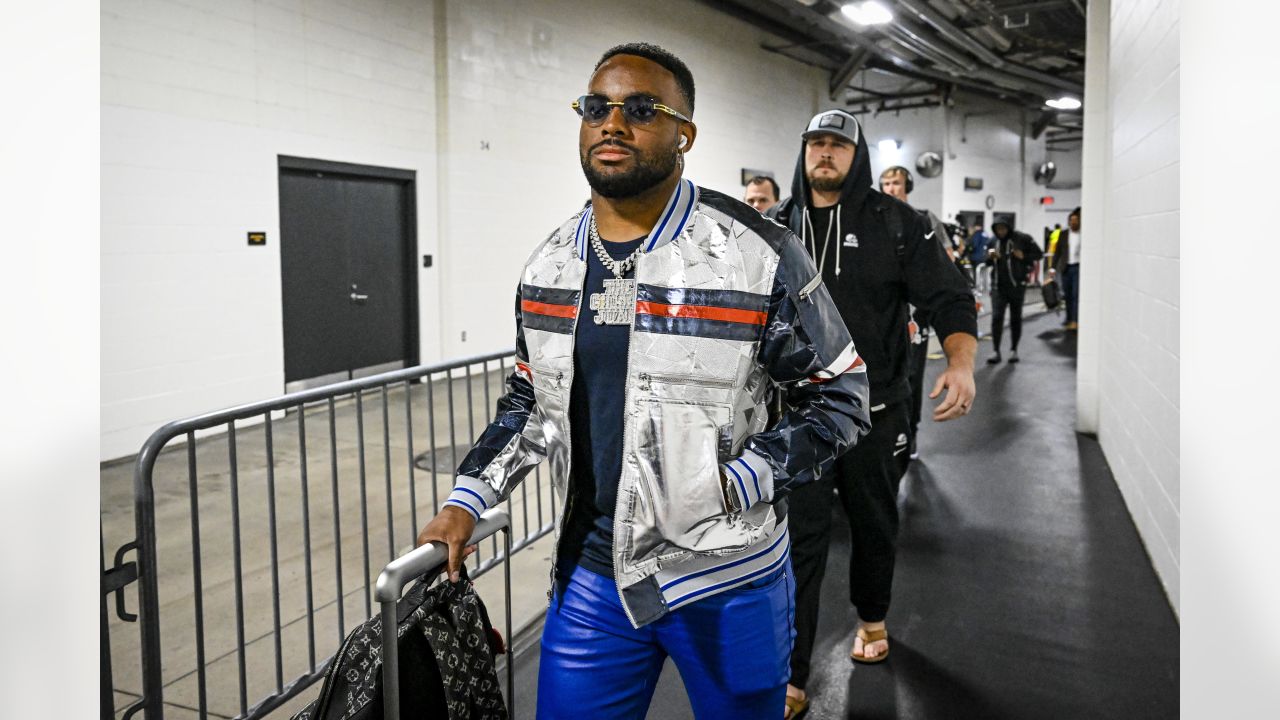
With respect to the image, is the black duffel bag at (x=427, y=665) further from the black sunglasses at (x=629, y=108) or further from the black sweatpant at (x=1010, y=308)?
the black sweatpant at (x=1010, y=308)

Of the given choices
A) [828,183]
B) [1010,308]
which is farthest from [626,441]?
[1010,308]

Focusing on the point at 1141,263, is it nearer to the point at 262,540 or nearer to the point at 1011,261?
the point at 262,540

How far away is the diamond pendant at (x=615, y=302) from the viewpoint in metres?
1.75

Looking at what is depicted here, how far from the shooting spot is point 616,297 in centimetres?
177

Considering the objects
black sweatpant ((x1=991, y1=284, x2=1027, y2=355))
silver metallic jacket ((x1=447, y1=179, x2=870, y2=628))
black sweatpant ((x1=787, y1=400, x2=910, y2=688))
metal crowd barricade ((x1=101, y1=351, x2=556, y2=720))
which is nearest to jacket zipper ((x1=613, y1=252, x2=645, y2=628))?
silver metallic jacket ((x1=447, y1=179, x2=870, y2=628))

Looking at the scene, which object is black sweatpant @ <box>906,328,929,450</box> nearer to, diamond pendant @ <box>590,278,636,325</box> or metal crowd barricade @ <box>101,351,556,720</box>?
metal crowd barricade @ <box>101,351,556,720</box>

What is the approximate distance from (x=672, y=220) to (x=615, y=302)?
0.63 ft

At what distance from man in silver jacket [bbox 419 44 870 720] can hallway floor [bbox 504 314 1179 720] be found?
4.54 ft

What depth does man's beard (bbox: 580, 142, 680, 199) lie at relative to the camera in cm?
172

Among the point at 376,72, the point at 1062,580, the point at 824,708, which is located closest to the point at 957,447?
the point at 1062,580

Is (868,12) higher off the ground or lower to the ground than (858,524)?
higher

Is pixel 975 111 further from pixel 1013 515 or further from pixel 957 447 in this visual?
pixel 1013 515

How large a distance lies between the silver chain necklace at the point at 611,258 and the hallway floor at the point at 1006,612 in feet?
6.04
